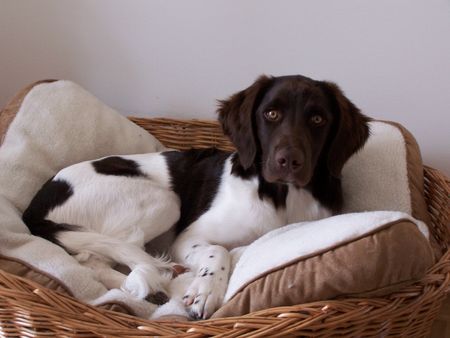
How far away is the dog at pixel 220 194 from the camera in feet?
5.52

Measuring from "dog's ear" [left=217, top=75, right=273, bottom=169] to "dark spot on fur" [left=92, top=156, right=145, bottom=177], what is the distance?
1.28 ft

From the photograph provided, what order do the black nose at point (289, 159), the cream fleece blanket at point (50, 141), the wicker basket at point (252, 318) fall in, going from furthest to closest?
the cream fleece blanket at point (50, 141) → the black nose at point (289, 159) → the wicker basket at point (252, 318)

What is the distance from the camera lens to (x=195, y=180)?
2.08 metres

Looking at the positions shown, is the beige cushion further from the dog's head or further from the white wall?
the white wall

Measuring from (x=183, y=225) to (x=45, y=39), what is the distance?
4.45 feet

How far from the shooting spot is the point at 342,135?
1795 millimetres

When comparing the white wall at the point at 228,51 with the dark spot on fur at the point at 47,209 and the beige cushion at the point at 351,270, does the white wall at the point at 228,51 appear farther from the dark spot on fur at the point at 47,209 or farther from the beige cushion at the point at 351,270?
the beige cushion at the point at 351,270

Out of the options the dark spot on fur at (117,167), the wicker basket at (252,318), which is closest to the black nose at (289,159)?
the wicker basket at (252,318)

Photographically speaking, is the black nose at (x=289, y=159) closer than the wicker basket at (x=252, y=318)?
No

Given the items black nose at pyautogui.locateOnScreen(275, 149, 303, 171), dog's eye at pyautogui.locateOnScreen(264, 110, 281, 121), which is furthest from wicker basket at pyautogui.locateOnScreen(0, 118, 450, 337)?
dog's eye at pyautogui.locateOnScreen(264, 110, 281, 121)

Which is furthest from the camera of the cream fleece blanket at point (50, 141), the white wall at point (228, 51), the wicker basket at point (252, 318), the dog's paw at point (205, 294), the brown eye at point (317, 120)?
the white wall at point (228, 51)

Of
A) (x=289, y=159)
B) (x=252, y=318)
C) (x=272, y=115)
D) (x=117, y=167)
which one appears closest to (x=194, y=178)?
(x=117, y=167)

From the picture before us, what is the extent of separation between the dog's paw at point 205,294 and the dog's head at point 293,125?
34 cm

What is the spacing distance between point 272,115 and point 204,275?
536 mm
